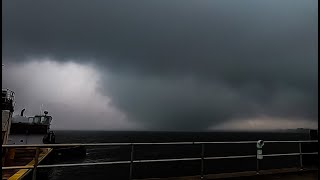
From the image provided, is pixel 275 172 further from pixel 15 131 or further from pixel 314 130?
pixel 15 131

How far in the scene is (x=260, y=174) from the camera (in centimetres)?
838

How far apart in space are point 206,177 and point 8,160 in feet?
64.5

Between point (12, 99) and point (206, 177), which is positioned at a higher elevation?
point (12, 99)

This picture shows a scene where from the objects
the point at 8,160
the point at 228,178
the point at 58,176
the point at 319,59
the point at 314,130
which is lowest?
the point at 58,176

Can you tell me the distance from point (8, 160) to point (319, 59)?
75.7ft

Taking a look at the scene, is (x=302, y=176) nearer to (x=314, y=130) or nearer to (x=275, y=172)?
(x=275, y=172)

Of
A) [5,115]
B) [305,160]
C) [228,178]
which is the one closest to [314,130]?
[305,160]

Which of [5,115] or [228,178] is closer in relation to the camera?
[228,178]

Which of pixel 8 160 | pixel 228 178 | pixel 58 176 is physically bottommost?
pixel 58 176

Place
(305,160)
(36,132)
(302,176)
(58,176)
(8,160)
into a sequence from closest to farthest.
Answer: (302,176) → (305,160) → (8,160) → (58,176) → (36,132)

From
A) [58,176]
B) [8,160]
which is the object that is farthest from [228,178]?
[58,176]

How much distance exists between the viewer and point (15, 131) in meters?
37.7

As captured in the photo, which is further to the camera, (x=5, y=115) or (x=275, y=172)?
(x=5, y=115)

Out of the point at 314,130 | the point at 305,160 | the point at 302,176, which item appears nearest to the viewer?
the point at 302,176
